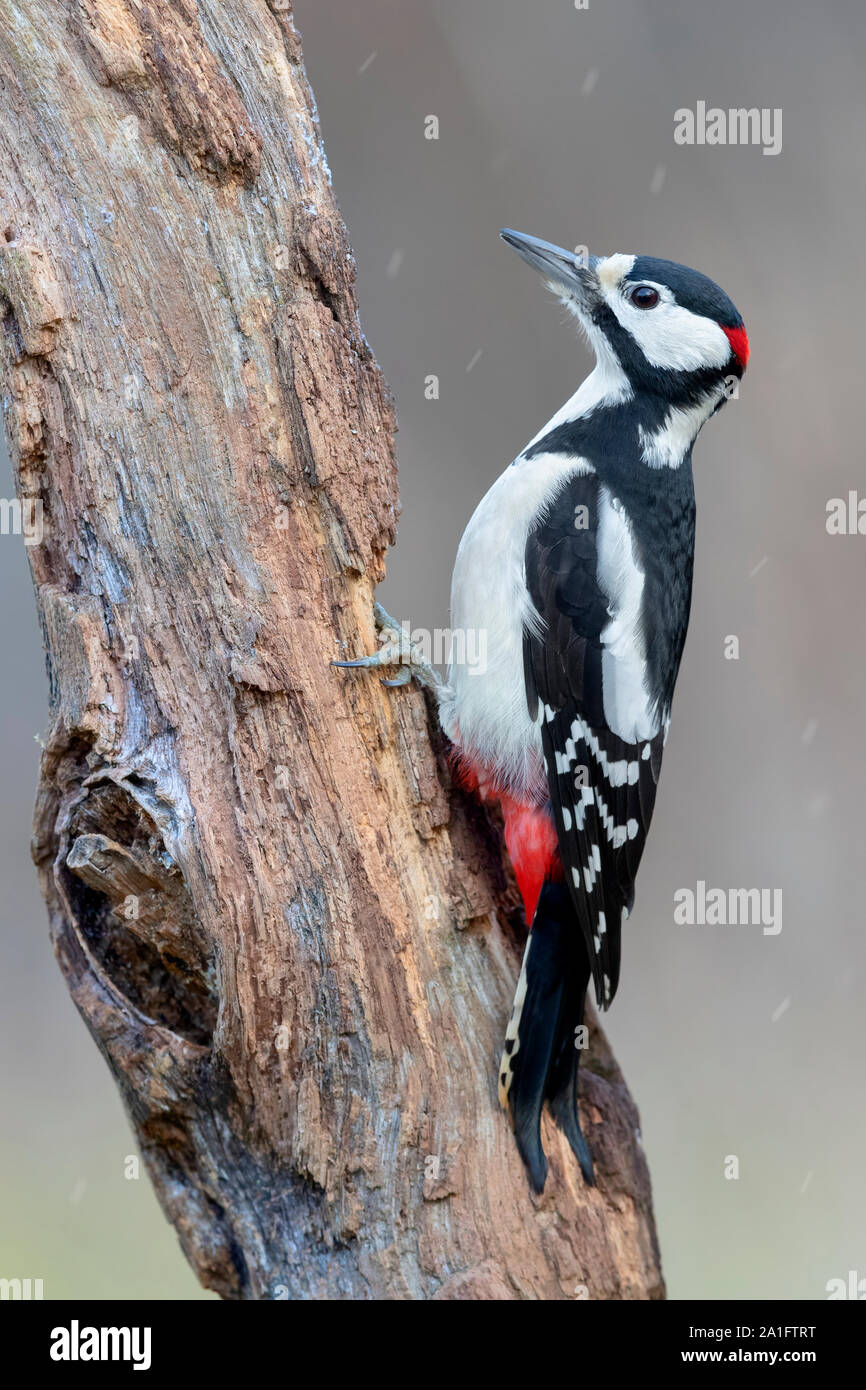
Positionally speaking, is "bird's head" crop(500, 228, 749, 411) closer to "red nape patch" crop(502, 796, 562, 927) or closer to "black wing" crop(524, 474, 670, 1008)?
"black wing" crop(524, 474, 670, 1008)

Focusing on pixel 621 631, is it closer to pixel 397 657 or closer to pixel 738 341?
pixel 397 657

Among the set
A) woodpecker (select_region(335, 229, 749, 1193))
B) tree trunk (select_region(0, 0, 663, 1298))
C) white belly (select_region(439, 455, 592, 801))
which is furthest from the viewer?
white belly (select_region(439, 455, 592, 801))

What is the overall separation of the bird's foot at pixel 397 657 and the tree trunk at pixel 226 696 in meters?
0.07

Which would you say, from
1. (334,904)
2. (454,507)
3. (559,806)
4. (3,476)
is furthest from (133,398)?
(454,507)

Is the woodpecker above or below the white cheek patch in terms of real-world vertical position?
below

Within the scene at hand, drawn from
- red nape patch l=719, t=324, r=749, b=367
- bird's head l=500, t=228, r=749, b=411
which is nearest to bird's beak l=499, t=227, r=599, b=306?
bird's head l=500, t=228, r=749, b=411

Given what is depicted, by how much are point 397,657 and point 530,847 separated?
0.50 meters

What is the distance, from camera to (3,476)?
4.48 meters

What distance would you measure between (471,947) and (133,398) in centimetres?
122

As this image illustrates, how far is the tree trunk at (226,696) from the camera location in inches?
86.8

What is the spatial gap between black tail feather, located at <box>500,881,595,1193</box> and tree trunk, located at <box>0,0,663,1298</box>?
5 cm

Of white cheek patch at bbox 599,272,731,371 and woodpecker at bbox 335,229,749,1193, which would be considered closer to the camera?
woodpecker at bbox 335,229,749,1193

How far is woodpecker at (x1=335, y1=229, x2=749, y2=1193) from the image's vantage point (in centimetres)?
248
